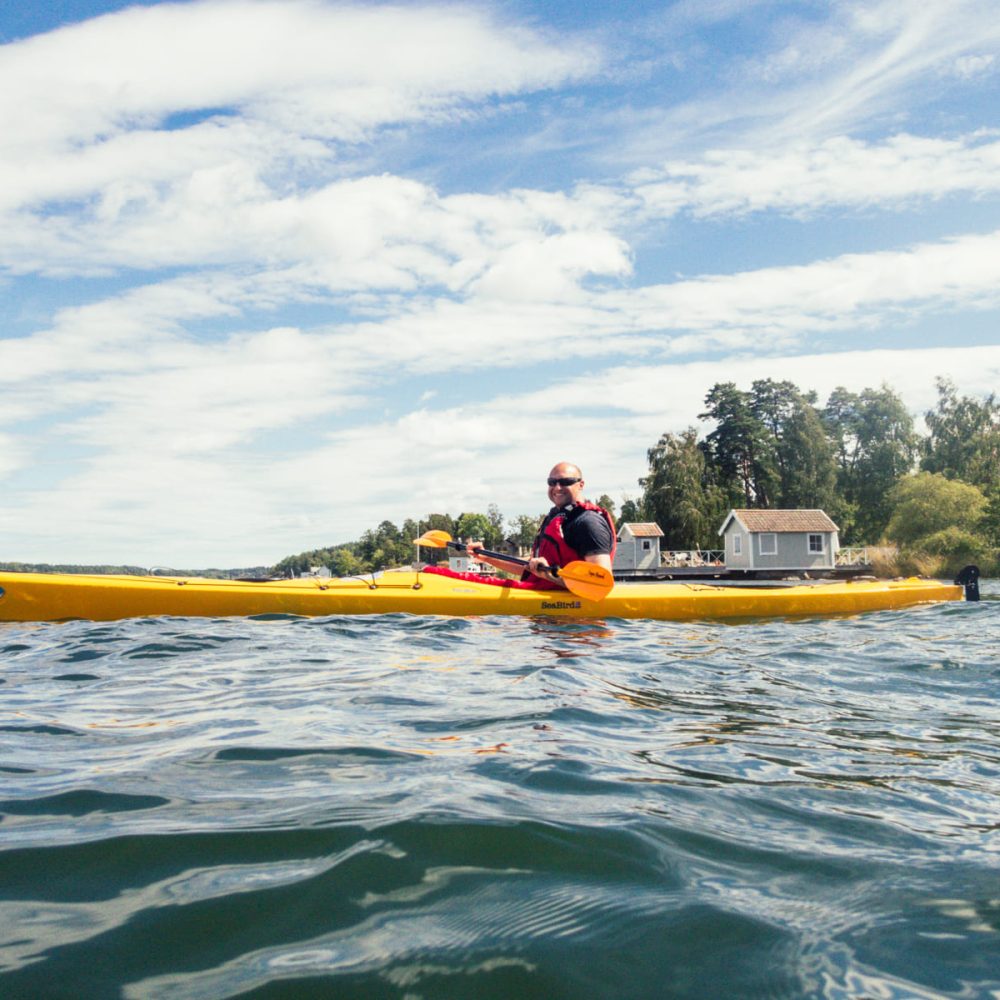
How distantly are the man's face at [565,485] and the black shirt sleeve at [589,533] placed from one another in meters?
0.19

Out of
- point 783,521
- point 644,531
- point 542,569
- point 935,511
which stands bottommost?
point 542,569

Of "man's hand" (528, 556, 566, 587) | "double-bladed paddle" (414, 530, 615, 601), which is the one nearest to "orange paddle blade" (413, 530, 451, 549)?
"double-bladed paddle" (414, 530, 615, 601)

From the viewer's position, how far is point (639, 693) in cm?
401

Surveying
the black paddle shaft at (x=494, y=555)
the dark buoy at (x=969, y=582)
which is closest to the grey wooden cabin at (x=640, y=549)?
the dark buoy at (x=969, y=582)

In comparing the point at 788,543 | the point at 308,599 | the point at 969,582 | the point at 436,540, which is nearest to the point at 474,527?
the point at 788,543

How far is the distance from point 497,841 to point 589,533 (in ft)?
19.2

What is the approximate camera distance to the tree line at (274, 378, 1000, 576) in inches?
1815

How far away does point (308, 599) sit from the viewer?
25.3 feet

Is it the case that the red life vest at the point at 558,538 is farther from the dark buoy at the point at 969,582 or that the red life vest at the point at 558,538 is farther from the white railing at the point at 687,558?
the white railing at the point at 687,558

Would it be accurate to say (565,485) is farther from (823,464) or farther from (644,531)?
(823,464)

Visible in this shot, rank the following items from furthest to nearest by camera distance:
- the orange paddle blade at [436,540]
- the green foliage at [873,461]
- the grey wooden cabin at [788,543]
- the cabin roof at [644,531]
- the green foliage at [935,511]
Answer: the green foliage at [873,461]
the cabin roof at [644,531]
the grey wooden cabin at [788,543]
the green foliage at [935,511]
the orange paddle blade at [436,540]

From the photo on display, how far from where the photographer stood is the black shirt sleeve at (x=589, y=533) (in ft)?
24.8

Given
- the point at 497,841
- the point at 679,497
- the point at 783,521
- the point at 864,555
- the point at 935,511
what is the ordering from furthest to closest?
the point at 679,497 → the point at 864,555 → the point at 783,521 → the point at 935,511 → the point at 497,841

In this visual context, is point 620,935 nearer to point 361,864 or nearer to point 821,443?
point 361,864
